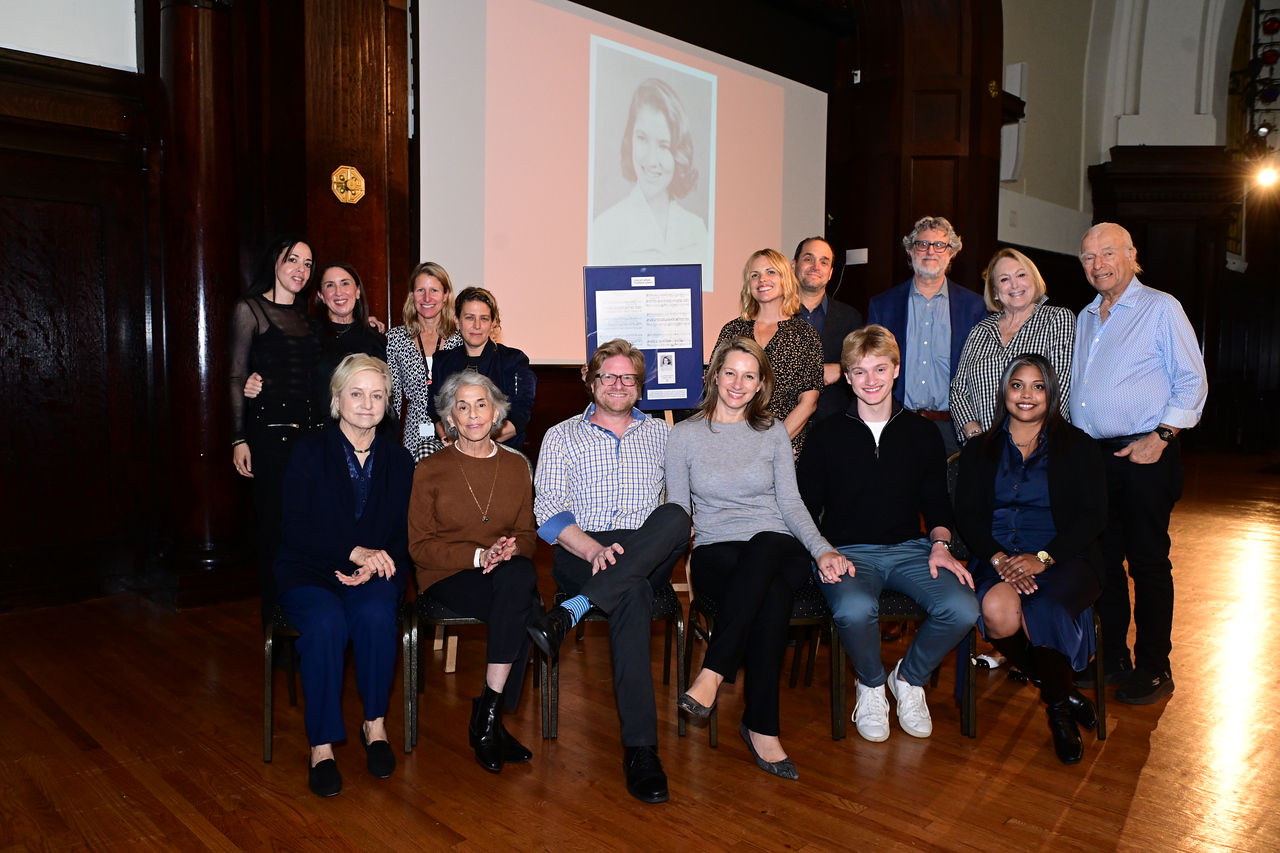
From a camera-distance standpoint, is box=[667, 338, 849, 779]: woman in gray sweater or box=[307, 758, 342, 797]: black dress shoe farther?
box=[667, 338, 849, 779]: woman in gray sweater

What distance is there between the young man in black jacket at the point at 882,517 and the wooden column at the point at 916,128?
198 inches

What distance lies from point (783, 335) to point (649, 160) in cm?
278

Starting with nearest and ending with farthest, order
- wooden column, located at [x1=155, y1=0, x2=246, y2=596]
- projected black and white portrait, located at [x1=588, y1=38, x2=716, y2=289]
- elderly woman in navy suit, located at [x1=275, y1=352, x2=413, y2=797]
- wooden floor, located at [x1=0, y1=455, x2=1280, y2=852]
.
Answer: wooden floor, located at [x1=0, y1=455, x2=1280, y2=852] → elderly woman in navy suit, located at [x1=275, y1=352, x2=413, y2=797] → wooden column, located at [x1=155, y1=0, x2=246, y2=596] → projected black and white portrait, located at [x1=588, y1=38, x2=716, y2=289]

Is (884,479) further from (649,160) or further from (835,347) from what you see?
(649,160)

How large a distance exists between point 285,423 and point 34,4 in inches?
92.8

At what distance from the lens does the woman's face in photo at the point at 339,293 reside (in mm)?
3588

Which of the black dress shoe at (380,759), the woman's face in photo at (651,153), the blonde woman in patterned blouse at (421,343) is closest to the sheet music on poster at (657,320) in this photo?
the blonde woman in patterned blouse at (421,343)

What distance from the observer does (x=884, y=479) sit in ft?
10.1

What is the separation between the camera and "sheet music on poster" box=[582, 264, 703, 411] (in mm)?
3906

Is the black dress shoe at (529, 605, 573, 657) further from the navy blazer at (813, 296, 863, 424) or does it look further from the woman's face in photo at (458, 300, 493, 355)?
the navy blazer at (813, 296, 863, 424)

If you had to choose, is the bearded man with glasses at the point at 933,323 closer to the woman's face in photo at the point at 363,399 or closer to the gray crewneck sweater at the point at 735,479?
the gray crewneck sweater at the point at 735,479

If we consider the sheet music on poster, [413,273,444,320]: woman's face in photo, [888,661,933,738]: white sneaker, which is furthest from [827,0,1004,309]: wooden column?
[888,661,933,738]: white sneaker

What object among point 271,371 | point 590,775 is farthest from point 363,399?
point 590,775

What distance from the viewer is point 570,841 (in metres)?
2.23
